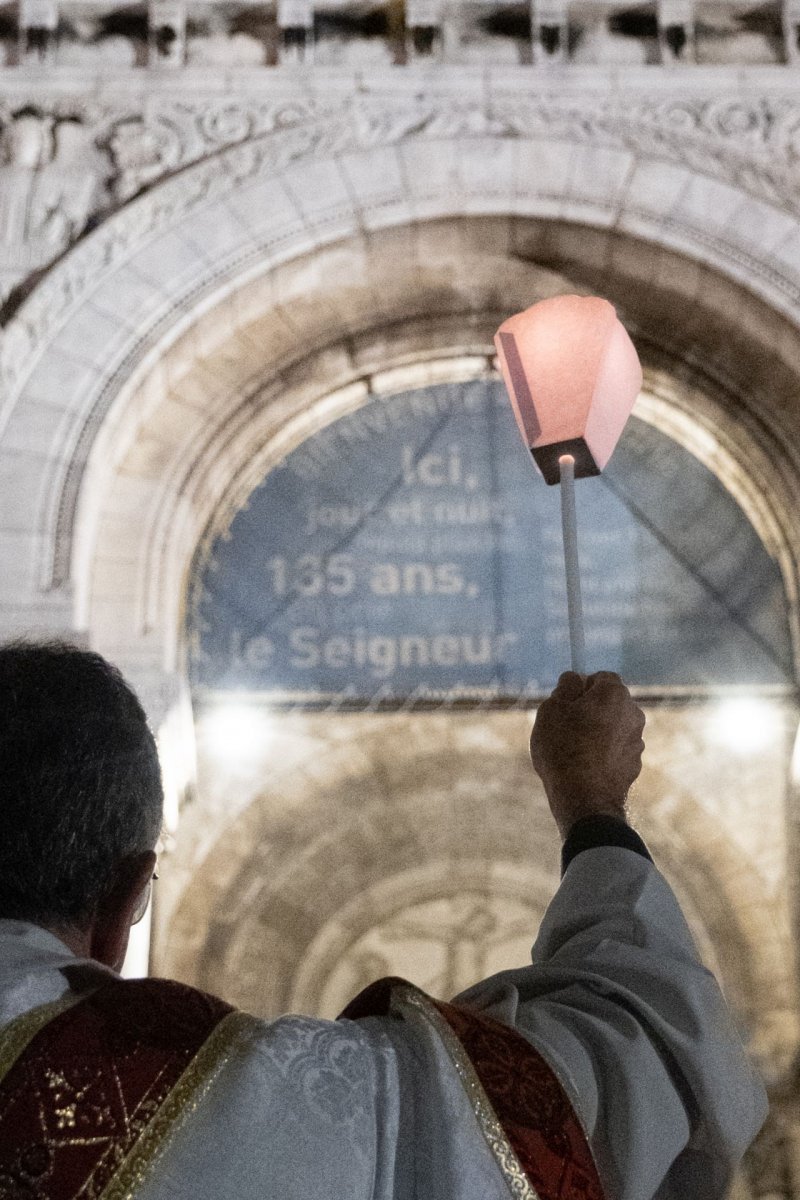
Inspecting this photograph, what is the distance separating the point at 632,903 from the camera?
1776 mm

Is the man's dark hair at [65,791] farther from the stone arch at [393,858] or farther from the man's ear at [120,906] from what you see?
the stone arch at [393,858]

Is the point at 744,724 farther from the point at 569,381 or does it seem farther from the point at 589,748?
the point at 589,748

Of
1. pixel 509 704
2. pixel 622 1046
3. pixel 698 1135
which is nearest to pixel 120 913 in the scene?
pixel 622 1046

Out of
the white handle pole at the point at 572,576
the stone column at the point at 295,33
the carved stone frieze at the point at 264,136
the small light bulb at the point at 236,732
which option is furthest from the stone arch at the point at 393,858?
the white handle pole at the point at 572,576

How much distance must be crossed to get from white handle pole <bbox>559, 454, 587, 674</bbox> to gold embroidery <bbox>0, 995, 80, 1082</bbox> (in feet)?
3.06

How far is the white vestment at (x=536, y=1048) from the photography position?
55.0 inches

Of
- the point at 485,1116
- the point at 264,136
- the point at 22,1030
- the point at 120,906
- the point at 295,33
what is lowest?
the point at 485,1116

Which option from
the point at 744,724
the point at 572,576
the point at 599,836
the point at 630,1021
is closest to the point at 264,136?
the point at 744,724

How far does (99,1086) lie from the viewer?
1.43 meters

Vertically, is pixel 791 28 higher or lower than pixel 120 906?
higher

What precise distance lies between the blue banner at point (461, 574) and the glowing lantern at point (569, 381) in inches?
135

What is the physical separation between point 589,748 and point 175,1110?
0.82m

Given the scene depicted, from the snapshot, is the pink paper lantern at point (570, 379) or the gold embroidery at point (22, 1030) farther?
the pink paper lantern at point (570, 379)

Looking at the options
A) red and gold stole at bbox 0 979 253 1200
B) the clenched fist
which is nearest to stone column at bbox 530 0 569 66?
the clenched fist
